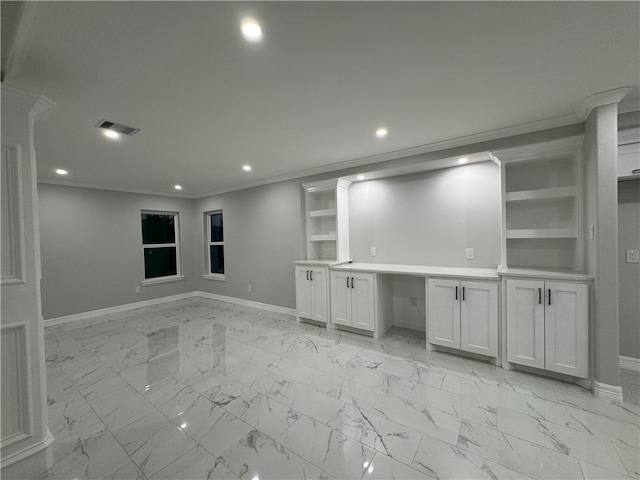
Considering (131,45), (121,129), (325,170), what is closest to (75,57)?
(131,45)

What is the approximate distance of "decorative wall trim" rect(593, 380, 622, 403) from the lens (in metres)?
2.07

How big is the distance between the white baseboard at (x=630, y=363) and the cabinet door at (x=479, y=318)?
117 centimetres

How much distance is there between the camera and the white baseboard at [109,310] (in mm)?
4328

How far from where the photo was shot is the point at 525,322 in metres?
2.48

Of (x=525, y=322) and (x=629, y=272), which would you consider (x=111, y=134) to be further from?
(x=629, y=272)

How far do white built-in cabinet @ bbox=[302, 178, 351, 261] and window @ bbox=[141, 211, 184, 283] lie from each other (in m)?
3.65

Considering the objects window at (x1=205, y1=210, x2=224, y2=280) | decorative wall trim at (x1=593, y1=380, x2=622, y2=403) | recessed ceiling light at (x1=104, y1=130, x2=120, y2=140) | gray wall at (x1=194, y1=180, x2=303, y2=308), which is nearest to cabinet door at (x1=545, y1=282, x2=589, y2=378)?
decorative wall trim at (x1=593, y1=380, x2=622, y2=403)

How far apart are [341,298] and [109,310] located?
4.58m

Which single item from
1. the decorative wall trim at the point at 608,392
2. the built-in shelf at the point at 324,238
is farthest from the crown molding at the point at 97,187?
the decorative wall trim at the point at 608,392

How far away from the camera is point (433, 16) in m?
1.27

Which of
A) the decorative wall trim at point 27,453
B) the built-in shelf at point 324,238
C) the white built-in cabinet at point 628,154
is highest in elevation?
the white built-in cabinet at point 628,154

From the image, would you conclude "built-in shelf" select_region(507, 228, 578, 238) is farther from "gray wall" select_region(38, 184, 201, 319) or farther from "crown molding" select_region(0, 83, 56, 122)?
"gray wall" select_region(38, 184, 201, 319)

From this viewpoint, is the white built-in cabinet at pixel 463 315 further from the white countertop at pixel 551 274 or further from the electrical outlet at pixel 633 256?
the electrical outlet at pixel 633 256

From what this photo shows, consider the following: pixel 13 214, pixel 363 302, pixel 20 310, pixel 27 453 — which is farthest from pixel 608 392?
pixel 13 214
